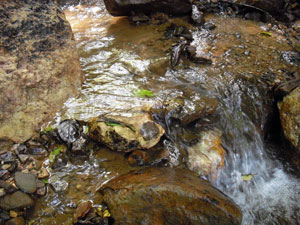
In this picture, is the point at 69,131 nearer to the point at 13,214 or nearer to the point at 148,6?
the point at 13,214

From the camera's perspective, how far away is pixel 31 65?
3637mm

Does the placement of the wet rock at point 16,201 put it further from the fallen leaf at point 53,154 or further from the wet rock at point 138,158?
the wet rock at point 138,158

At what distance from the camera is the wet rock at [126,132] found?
11.1ft

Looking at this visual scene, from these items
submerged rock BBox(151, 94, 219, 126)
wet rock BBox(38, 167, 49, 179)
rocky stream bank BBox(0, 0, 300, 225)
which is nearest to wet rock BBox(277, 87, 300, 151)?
rocky stream bank BBox(0, 0, 300, 225)

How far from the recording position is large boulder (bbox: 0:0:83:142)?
133 inches

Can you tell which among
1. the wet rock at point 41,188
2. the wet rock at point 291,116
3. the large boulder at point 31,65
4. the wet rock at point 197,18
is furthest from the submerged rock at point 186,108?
the wet rock at point 197,18

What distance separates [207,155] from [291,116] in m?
1.70

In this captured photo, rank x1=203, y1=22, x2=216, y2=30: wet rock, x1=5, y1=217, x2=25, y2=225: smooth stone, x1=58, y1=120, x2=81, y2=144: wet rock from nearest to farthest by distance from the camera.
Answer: x1=5, y1=217, x2=25, y2=225: smooth stone < x1=58, y1=120, x2=81, y2=144: wet rock < x1=203, y1=22, x2=216, y2=30: wet rock

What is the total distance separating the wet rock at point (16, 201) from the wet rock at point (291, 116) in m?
4.08

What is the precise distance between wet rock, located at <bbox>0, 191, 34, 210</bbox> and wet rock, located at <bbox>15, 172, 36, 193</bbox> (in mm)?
71

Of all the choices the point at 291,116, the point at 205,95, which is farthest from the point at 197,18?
the point at 291,116

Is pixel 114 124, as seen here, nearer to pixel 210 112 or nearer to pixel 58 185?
pixel 58 185

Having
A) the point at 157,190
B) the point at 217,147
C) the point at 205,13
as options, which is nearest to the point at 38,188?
the point at 157,190

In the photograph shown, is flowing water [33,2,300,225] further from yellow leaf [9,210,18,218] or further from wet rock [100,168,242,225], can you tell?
wet rock [100,168,242,225]
